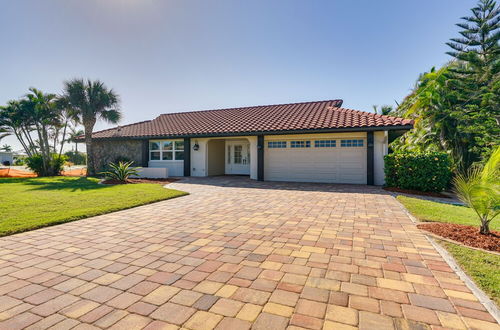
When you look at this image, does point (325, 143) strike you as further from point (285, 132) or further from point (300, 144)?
point (285, 132)

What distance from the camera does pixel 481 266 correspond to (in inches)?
116

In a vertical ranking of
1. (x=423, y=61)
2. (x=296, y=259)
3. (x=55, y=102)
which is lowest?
(x=296, y=259)

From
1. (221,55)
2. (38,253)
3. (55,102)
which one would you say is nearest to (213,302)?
(38,253)

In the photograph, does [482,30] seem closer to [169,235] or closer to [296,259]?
[296,259]

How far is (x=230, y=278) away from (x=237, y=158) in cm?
1487

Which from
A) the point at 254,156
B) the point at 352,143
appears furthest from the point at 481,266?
the point at 254,156

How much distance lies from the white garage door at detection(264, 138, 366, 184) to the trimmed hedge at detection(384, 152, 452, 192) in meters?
2.08

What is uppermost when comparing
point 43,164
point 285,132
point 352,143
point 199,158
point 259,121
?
point 259,121

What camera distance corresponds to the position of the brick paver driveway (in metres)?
2.04

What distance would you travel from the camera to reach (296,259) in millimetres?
3262

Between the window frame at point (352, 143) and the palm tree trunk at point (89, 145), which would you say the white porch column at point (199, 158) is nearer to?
the palm tree trunk at point (89, 145)

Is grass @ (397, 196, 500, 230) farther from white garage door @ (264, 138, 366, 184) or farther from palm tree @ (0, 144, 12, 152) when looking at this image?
palm tree @ (0, 144, 12, 152)

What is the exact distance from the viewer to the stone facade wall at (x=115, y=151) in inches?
657

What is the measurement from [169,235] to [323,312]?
296 centimetres
